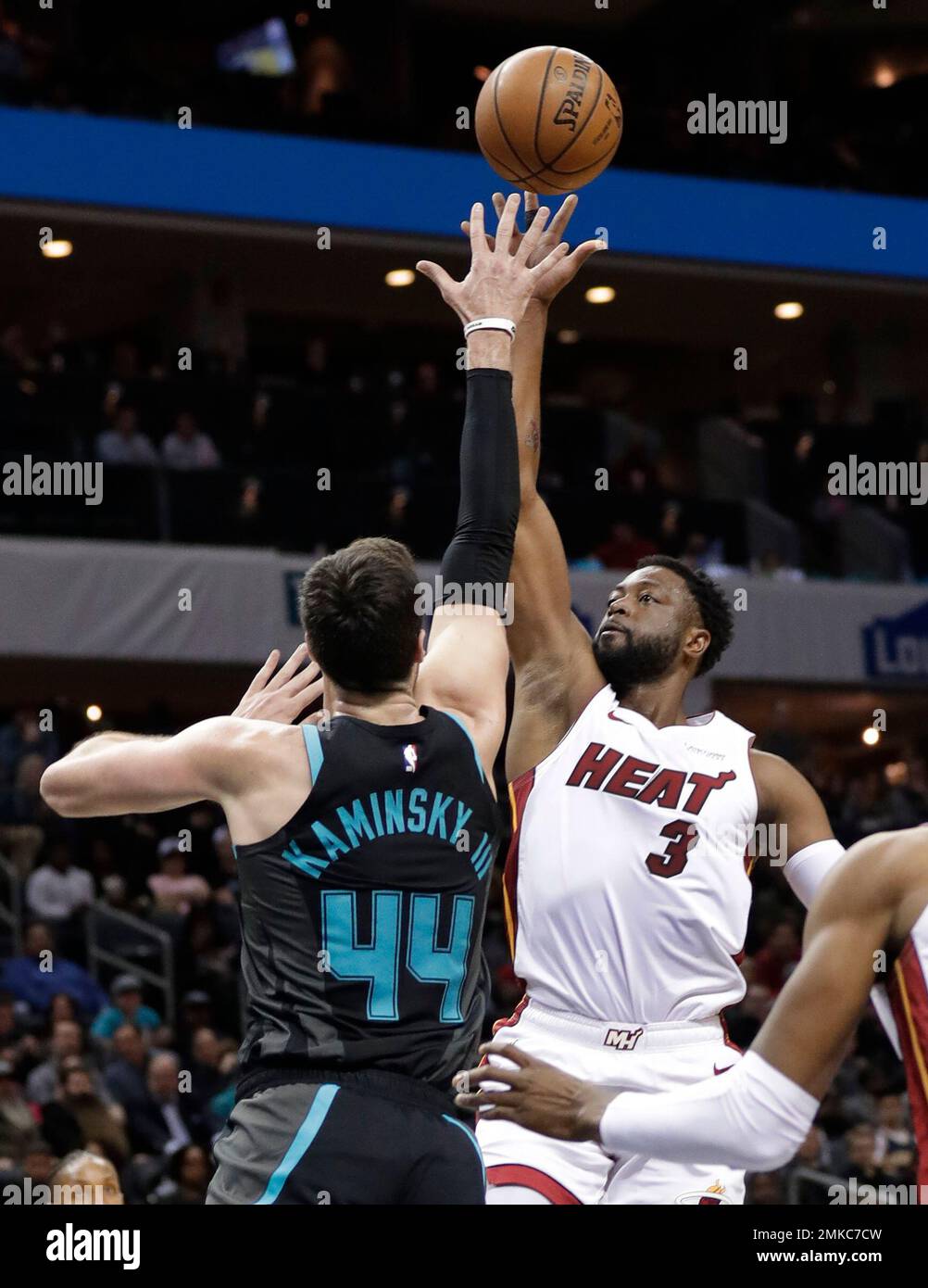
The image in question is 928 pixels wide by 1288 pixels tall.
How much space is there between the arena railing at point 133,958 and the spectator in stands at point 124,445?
414cm

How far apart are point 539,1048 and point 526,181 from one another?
2675 mm

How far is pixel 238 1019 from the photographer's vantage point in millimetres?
12773

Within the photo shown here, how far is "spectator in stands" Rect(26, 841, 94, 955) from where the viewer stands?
43.6ft

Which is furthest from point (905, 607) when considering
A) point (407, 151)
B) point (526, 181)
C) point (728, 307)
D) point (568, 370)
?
point (526, 181)

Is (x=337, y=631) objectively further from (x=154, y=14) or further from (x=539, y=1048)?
(x=154, y=14)

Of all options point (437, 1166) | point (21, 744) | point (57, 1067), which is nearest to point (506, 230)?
point (437, 1166)

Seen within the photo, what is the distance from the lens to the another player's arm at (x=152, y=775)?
3.60m

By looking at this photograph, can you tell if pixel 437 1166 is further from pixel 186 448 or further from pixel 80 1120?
pixel 186 448

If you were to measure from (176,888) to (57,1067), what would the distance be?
277 centimetres

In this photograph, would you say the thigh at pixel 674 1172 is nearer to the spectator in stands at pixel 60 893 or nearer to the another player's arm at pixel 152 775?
the another player's arm at pixel 152 775

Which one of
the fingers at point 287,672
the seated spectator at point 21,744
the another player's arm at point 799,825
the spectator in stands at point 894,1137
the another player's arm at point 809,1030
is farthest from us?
the seated spectator at point 21,744

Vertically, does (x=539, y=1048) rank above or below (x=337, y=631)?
below

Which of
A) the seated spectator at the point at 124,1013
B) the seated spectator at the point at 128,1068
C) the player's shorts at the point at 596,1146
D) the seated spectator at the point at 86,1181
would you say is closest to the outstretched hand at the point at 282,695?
the player's shorts at the point at 596,1146

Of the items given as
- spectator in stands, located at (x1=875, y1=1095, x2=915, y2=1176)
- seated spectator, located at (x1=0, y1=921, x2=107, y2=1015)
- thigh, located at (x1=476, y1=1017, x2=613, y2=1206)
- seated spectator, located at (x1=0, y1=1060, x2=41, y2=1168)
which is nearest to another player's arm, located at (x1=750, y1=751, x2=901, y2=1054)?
thigh, located at (x1=476, y1=1017, x2=613, y2=1206)
